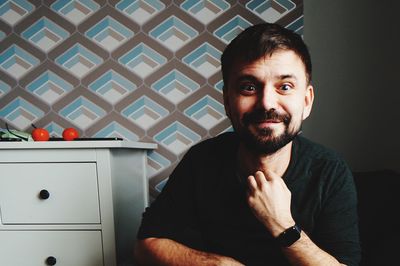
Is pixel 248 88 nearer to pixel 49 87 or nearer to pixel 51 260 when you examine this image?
pixel 51 260

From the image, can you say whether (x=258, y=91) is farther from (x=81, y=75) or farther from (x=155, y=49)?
(x=81, y=75)

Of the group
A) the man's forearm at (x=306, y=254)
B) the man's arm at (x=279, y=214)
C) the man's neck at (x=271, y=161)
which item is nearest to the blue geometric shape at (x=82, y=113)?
the man's neck at (x=271, y=161)

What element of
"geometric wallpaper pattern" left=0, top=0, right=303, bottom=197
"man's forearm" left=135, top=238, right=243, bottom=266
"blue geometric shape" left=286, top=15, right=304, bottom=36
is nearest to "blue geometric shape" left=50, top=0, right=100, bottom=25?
"geometric wallpaper pattern" left=0, top=0, right=303, bottom=197

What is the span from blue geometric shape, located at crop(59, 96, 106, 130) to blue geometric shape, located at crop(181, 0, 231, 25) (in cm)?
78

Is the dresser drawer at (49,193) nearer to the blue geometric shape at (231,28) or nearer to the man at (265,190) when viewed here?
the man at (265,190)

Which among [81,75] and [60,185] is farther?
[81,75]

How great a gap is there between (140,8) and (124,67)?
350 millimetres

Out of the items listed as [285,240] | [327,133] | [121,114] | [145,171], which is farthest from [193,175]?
[327,133]

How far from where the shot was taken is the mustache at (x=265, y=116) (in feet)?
2.47

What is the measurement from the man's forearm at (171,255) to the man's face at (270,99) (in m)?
0.34

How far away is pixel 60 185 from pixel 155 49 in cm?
90

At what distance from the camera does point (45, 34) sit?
5.30 feet

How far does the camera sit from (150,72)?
5.23 ft

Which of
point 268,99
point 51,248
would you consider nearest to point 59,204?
point 51,248
